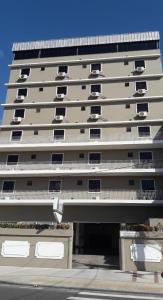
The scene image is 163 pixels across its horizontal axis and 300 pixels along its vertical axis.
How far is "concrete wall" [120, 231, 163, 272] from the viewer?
17.7 meters

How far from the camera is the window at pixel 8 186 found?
28.6 metres

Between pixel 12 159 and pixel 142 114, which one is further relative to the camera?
pixel 12 159

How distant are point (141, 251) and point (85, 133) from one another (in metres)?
14.4

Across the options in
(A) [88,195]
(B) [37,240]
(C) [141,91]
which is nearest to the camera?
(B) [37,240]

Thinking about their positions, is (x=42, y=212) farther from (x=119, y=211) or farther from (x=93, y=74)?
(x=93, y=74)

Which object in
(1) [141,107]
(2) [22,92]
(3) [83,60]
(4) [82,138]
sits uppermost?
(3) [83,60]

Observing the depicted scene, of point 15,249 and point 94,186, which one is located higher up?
point 94,186

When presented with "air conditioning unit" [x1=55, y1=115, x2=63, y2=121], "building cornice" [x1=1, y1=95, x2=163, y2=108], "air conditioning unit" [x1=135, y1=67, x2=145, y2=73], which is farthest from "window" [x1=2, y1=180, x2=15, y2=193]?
"air conditioning unit" [x1=135, y1=67, x2=145, y2=73]

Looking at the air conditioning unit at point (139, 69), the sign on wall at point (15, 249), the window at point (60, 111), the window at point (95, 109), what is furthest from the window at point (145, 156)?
the sign on wall at point (15, 249)

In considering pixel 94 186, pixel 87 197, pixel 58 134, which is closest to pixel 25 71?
pixel 58 134

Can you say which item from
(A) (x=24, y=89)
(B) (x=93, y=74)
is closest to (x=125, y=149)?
(B) (x=93, y=74)

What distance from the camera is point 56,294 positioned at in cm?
1034

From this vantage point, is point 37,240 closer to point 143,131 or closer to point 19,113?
point 143,131

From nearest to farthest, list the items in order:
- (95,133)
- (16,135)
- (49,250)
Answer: (49,250), (95,133), (16,135)
